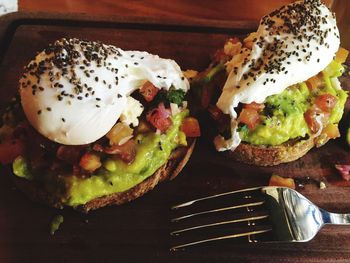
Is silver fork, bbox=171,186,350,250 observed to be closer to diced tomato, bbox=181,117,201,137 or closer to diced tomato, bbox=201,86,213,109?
diced tomato, bbox=181,117,201,137

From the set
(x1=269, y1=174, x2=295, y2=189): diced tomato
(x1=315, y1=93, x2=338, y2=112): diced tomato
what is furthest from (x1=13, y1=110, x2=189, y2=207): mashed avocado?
(x1=315, y1=93, x2=338, y2=112): diced tomato


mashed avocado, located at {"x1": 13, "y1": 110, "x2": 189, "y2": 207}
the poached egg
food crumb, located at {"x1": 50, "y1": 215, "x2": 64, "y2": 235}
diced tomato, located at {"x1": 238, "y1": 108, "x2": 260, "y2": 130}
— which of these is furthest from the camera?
diced tomato, located at {"x1": 238, "y1": 108, "x2": 260, "y2": 130}

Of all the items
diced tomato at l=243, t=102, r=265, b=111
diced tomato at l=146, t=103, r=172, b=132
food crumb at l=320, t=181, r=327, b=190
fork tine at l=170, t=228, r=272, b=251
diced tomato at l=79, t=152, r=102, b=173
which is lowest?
fork tine at l=170, t=228, r=272, b=251

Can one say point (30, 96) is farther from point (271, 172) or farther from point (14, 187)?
point (271, 172)

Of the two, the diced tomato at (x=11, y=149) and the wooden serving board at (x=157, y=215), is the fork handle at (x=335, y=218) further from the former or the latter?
the diced tomato at (x=11, y=149)

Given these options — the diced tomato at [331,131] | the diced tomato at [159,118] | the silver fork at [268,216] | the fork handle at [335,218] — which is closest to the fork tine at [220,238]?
the silver fork at [268,216]

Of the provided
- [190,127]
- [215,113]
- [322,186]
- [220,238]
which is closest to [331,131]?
[322,186]

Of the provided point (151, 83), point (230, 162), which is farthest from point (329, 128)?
point (151, 83)

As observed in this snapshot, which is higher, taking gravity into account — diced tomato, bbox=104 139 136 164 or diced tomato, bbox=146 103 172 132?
diced tomato, bbox=146 103 172 132
